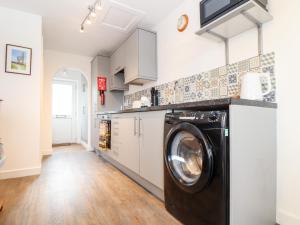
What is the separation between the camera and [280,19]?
136cm

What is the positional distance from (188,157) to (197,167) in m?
0.10

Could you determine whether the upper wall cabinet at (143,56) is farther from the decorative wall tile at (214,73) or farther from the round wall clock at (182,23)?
the decorative wall tile at (214,73)

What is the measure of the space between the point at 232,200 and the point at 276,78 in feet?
3.22

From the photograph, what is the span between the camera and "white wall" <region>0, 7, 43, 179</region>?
94.0 inches

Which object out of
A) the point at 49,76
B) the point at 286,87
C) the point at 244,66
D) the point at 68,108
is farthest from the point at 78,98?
the point at 286,87

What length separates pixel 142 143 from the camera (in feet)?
6.39

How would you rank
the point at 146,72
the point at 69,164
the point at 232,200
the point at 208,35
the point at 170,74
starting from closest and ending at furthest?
1. the point at 232,200
2. the point at 208,35
3. the point at 170,74
4. the point at 146,72
5. the point at 69,164

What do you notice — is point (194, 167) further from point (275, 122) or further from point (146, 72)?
point (146, 72)

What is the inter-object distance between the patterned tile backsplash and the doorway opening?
12.4 ft

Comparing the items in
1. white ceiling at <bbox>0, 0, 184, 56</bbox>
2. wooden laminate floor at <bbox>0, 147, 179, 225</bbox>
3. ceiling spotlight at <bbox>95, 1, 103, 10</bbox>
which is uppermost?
white ceiling at <bbox>0, 0, 184, 56</bbox>

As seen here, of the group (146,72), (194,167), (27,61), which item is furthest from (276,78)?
(27,61)

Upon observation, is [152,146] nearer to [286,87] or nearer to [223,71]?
[223,71]

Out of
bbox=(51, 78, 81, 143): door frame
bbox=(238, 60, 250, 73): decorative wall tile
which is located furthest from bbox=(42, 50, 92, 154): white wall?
bbox=(238, 60, 250, 73): decorative wall tile

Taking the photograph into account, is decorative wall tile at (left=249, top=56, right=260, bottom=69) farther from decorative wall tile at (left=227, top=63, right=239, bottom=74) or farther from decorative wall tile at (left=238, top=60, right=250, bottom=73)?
decorative wall tile at (left=227, top=63, right=239, bottom=74)
